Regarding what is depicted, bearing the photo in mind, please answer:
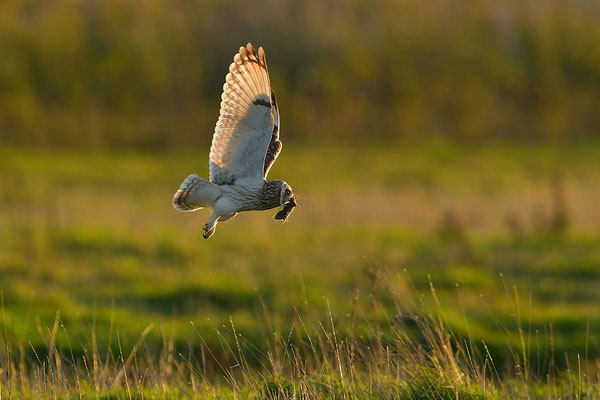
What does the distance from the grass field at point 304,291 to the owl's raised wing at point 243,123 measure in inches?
43.0

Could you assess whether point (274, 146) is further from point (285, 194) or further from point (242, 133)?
point (285, 194)

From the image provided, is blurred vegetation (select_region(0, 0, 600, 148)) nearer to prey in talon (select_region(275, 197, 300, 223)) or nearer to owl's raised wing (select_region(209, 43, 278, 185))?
owl's raised wing (select_region(209, 43, 278, 185))

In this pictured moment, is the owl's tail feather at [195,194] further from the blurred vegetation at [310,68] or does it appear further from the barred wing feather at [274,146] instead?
the blurred vegetation at [310,68]

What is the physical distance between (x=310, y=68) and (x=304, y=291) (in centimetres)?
2970

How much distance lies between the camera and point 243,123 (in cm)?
407

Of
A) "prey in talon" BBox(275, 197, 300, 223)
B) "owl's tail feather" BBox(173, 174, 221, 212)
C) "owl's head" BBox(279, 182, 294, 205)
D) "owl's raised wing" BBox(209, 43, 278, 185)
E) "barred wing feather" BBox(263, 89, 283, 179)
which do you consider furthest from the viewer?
"barred wing feather" BBox(263, 89, 283, 179)

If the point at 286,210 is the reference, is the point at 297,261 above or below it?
below

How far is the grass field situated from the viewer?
5027 millimetres

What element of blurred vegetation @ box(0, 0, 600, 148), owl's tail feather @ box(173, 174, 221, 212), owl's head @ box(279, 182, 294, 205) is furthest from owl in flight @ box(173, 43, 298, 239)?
blurred vegetation @ box(0, 0, 600, 148)

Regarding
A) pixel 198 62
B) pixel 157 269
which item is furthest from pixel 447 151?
pixel 157 269

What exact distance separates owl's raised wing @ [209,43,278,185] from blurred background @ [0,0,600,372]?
4.82ft

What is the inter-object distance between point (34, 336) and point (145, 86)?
2470cm

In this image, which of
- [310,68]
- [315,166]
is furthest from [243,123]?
[310,68]

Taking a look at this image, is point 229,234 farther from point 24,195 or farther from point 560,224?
point 24,195
